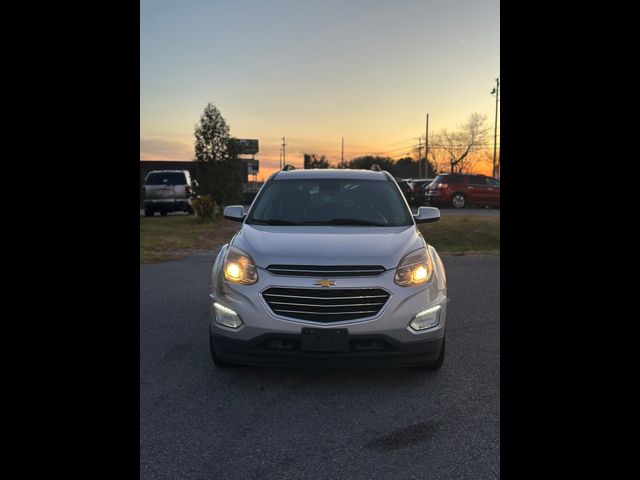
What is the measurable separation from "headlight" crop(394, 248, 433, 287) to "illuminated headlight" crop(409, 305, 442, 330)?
232mm

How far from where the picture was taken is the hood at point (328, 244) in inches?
137

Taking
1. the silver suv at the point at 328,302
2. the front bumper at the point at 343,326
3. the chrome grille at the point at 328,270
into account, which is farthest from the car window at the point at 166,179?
the chrome grille at the point at 328,270

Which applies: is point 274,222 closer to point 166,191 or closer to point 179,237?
point 179,237

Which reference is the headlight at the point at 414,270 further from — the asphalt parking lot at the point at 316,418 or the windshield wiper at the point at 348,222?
the asphalt parking lot at the point at 316,418

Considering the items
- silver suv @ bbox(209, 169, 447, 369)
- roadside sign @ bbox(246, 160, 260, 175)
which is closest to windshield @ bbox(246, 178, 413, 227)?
silver suv @ bbox(209, 169, 447, 369)

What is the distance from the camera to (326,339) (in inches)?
131

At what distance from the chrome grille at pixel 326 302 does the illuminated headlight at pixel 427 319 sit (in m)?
0.30

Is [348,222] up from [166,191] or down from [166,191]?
down

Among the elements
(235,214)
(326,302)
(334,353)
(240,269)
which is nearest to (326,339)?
(334,353)

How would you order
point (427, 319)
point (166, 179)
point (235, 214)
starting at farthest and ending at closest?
1. point (166, 179)
2. point (235, 214)
3. point (427, 319)

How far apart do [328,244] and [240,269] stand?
0.73m

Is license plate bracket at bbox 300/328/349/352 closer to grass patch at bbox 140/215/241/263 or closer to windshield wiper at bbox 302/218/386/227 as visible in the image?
windshield wiper at bbox 302/218/386/227
